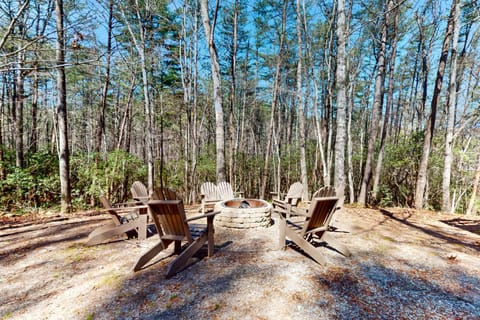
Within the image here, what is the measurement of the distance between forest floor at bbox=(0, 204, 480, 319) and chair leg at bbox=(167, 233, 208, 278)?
0.10m

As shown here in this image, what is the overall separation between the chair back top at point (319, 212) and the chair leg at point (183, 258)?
56.9 inches

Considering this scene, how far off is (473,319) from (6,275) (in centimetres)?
468

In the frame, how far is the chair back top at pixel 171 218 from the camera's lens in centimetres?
221

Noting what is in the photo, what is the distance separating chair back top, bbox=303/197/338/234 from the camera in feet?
8.13

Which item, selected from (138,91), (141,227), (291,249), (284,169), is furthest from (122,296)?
(284,169)

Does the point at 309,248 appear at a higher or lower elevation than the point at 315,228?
lower

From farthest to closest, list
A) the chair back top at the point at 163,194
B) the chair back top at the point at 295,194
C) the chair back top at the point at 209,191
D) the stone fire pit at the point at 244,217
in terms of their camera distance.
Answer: the chair back top at the point at 209,191 < the chair back top at the point at 295,194 < the stone fire pit at the point at 244,217 < the chair back top at the point at 163,194

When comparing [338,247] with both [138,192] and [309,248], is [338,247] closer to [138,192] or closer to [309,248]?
[309,248]

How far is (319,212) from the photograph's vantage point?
2611 millimetres

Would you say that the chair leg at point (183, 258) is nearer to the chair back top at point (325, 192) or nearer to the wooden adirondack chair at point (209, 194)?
the chair back top at point (325, 192)

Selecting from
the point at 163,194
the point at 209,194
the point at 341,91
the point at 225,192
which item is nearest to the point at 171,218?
the point at 163,194

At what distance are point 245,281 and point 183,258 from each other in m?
0.76

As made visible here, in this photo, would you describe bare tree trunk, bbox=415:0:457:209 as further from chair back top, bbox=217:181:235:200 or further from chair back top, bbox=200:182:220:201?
chair back top, bbox=200:182:220:201

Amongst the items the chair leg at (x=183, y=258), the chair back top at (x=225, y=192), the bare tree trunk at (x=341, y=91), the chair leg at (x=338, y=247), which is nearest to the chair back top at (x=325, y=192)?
the chair leg at (x=338, y=247)
